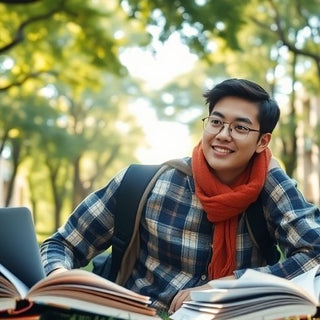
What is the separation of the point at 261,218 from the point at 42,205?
47.3 meters

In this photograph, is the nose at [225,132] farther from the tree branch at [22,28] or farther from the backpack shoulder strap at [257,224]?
the tree branch at [22,28]

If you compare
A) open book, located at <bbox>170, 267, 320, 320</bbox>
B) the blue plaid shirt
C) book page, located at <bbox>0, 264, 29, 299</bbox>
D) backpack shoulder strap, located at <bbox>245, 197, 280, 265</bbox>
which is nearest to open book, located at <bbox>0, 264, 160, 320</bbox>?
book page, located at <bbox>0, 264, 29, 299</bbox>

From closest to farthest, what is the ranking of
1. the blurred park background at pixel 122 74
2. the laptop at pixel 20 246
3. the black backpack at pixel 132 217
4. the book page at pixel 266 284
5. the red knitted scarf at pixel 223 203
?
the book page at pixel 266 284, the laptop at pixel 20 246, the red knitted scarf at pixel 223 203, the black backpack at pixel 132 217, the blurred park background at pixel 122 74

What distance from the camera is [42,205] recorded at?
4916 centimetres

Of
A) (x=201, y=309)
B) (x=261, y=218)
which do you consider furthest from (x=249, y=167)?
(x=201, y=309)

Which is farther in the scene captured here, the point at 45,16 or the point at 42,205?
the point at 42,205

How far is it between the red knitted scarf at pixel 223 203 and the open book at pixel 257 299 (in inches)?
25.3

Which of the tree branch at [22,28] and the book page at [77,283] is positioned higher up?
the tree branch at [22,28]

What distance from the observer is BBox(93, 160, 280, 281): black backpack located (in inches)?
109

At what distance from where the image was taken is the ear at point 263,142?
2.81 m

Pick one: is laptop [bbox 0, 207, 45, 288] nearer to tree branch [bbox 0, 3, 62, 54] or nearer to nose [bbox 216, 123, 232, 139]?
nose [bbox 216, 123, 232, 139]

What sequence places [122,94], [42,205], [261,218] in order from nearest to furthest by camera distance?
[261,218] → [122,94] → [42,205]

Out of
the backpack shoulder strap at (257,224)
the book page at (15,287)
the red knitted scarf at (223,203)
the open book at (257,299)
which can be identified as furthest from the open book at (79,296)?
the backpack shoulder strap at (257,224)

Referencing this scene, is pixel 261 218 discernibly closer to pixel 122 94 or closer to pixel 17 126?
pixel 17 126
